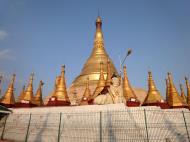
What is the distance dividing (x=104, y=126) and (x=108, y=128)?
33cm

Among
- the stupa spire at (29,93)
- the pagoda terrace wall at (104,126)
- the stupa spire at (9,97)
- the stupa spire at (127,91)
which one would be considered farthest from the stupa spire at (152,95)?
the stupa spire at (9,97)

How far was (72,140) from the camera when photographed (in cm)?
1346

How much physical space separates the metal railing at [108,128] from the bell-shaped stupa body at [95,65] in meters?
17.9

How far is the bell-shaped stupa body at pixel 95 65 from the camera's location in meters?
33.6

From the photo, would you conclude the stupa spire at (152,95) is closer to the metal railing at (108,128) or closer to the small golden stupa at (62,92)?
the metal railing at (108,128)

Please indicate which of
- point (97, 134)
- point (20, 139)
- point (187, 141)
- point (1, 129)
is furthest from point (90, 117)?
point (1, 129)

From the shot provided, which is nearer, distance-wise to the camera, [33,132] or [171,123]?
[171,123]

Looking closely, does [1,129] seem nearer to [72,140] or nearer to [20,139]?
[20,139]

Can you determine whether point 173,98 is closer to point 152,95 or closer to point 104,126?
point 152,95

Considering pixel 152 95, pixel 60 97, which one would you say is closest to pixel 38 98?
pixel 60 97

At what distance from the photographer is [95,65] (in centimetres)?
3466

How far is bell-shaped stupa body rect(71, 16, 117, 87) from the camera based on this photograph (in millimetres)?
33625

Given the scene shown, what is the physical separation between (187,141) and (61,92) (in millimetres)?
14456

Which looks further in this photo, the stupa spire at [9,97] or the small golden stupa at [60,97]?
the stupa spire at [9,97]
